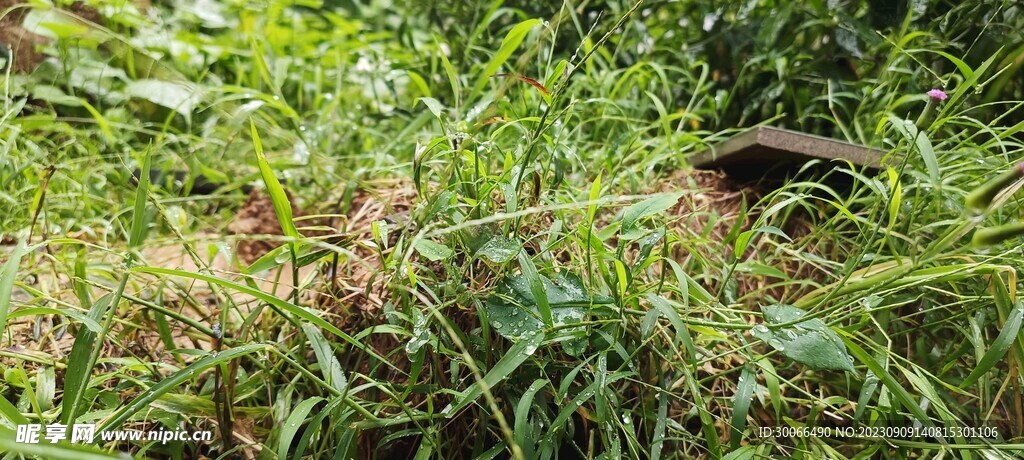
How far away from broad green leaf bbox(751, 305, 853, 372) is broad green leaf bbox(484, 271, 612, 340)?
0.18 m

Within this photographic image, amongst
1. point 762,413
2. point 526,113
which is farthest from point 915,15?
point 762,413

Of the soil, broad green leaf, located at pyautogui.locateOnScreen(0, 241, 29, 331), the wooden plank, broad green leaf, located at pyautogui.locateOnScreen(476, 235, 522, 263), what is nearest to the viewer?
broad green leaf, located at pyautogui.locateOnScreen(0, 241, 29, 331)

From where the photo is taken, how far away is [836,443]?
81 centimetres

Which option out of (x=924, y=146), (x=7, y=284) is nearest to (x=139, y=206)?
(x=7, y=284)

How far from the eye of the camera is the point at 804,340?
25.7 inches

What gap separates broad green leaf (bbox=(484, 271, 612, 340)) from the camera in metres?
0.68

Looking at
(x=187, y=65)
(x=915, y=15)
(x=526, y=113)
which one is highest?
(x=915, y=15)

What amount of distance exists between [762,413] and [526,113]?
24.6 inches

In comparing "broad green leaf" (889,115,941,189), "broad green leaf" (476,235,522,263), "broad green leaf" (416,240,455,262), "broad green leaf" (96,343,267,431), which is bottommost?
"broad green leaf" (96,343,267,431)

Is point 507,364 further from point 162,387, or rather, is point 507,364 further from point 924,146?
point 924,146

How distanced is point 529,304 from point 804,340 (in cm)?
29

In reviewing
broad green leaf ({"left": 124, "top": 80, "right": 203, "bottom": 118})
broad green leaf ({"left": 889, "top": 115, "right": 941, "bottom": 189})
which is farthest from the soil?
broad green leaf ({"left": 889, "top": 115, "right": 941, "bottom": 189})

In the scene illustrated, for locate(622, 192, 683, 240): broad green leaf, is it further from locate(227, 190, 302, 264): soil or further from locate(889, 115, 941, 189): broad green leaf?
locate(227, 190, 302, 264): soil

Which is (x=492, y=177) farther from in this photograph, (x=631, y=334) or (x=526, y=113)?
(x=526, y=113)
